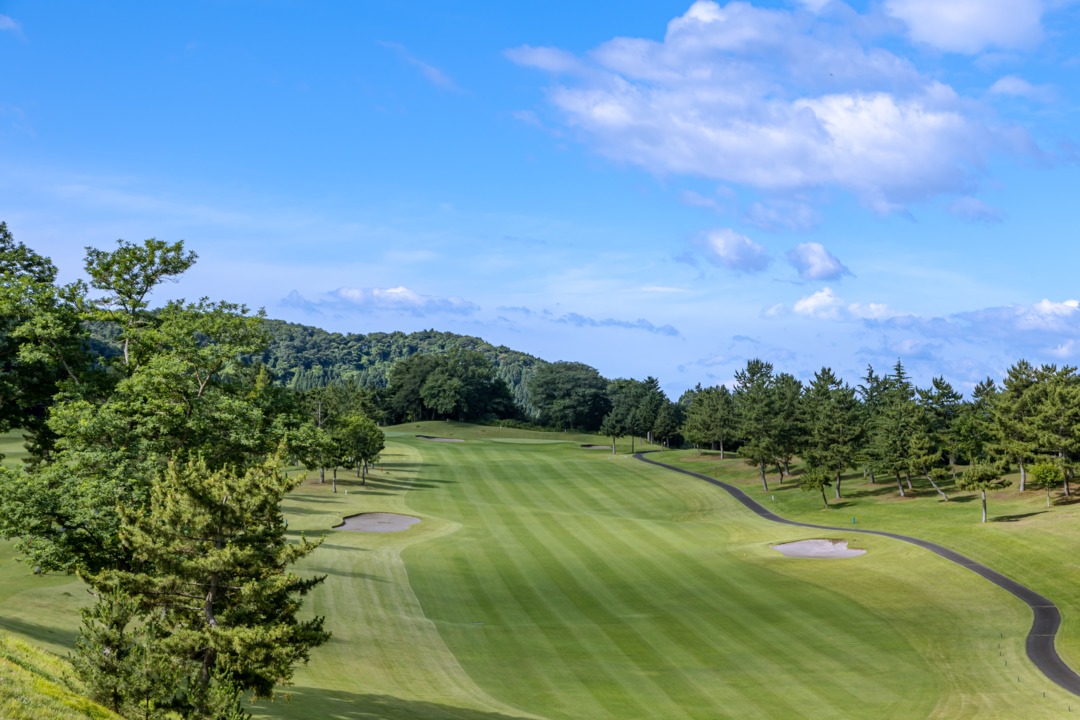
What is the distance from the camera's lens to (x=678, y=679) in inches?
1276

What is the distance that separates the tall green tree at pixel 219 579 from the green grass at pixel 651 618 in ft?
14.9

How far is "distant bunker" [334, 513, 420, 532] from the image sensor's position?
64.0 metres

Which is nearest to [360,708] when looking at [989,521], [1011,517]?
[989,521]

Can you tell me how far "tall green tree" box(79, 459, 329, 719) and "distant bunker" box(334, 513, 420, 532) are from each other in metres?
42.1

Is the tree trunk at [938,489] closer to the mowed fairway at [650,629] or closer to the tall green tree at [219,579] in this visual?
the mowed fairway at [650,629]

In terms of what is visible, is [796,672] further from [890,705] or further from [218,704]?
[218,704]

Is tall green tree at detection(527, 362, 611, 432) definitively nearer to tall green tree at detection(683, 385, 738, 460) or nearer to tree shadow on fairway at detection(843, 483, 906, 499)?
tall green tree at detection(683, 385, 738, 460)

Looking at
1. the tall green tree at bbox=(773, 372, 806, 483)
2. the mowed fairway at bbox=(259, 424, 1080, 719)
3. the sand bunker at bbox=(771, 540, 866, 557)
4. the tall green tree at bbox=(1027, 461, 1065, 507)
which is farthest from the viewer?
the tall green tree at bbox=(773, 372, 806, 483)

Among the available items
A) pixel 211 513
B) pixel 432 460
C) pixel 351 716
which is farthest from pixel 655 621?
pixel 432 460

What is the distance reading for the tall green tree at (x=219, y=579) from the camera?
2039 cm

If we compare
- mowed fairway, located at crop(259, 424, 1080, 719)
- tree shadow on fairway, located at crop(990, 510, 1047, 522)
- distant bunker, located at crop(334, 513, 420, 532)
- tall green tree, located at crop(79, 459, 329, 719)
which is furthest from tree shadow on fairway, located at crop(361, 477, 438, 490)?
tall green tree, located at crop(79, 459, 329, 719)

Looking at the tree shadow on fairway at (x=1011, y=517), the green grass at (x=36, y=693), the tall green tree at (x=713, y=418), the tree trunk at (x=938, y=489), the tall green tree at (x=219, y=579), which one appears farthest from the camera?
the tall green tree at (x=713, y=418)

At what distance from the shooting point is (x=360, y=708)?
2642 centimetres

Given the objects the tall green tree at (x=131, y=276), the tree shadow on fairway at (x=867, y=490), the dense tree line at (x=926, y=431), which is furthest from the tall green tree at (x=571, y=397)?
the tall green tree at (x=131, y=276)
